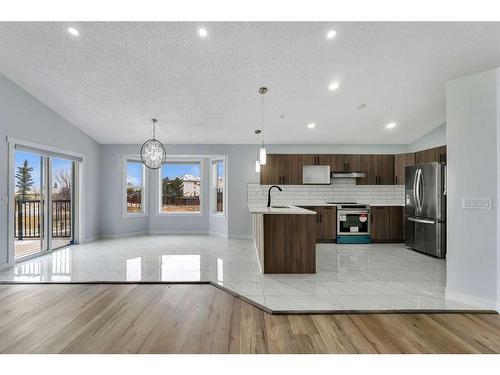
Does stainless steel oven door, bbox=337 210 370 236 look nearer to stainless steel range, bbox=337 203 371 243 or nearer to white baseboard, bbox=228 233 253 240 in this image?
stainless steel range, bbox=337 203 371 243

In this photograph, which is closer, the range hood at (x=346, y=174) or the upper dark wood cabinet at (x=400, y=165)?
the upper dark wood cabinet at (x=400, y=165)

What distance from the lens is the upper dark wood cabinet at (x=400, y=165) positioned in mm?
5786

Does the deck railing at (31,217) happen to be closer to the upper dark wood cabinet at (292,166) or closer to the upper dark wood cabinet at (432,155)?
the upper dark wood cabinet at (292,166)

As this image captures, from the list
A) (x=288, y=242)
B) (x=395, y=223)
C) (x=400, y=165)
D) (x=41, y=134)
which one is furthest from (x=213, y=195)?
(x=400, y=165)

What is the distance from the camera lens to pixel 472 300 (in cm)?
270

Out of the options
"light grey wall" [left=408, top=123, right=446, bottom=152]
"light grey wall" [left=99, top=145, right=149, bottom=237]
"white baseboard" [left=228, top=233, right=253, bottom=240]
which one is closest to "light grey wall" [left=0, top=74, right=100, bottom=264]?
"light grey wall" [left=99, top=145, right=149, bottom=237]

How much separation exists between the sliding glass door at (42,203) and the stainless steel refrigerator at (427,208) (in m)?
6.86

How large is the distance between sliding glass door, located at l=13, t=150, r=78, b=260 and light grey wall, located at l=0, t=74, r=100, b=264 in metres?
0.29

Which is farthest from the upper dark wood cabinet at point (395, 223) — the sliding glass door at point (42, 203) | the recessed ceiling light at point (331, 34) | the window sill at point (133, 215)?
the sliding glass door at point (42, 203)

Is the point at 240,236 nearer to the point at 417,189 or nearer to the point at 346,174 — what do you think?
the point at 346,174
